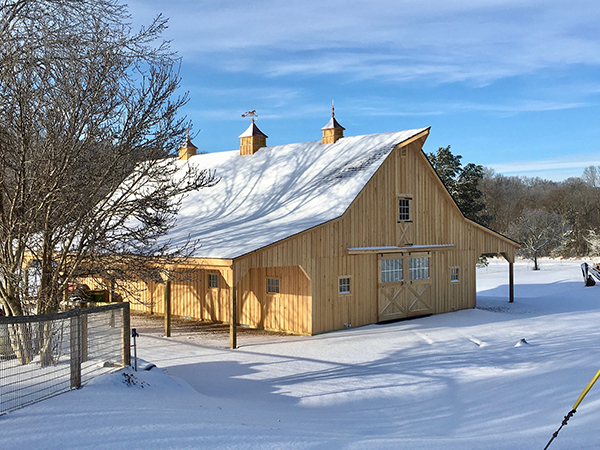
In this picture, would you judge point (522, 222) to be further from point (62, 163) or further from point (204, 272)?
point (62, 163)

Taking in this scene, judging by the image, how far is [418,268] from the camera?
1936cm

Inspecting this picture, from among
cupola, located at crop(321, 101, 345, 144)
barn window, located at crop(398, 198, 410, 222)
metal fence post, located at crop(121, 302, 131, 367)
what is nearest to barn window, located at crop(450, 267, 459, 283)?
barn window, located at crop(398, 198, 410, 222)

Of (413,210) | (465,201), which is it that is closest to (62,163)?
(413,210)

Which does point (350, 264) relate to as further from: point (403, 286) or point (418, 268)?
point (418, 268)

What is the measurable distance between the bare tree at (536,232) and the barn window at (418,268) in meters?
25.3

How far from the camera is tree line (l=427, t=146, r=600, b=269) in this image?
35344 mm

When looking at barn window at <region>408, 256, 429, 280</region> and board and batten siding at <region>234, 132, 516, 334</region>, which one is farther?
barn window at <region>408, 256, 429, 280</region>

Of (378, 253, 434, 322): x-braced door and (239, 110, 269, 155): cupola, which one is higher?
(239, 110, 269, 155): cupola

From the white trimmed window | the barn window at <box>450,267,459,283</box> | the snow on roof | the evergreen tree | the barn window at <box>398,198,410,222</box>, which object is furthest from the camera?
the evergreen tree

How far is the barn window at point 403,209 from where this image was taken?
18.8 meters

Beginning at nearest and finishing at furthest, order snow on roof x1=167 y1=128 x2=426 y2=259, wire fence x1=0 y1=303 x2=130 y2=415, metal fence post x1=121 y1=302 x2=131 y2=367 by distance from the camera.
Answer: wire fence x1=0 y1=303 x2=130 y2=415 < metal fence post x1=121 y1=302 x2=131 y2=367 < snow on roof x1=167 y1=128 x2=426 y2=259

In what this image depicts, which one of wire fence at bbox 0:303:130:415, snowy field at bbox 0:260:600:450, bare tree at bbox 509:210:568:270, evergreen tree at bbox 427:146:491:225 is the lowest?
snowy field at bbox 0:260:600:450

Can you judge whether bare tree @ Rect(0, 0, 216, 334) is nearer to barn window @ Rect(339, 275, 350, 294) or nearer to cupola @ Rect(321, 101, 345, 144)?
barn window @ Rect(339, 275, 350, 294)

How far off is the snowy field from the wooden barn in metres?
1.19
